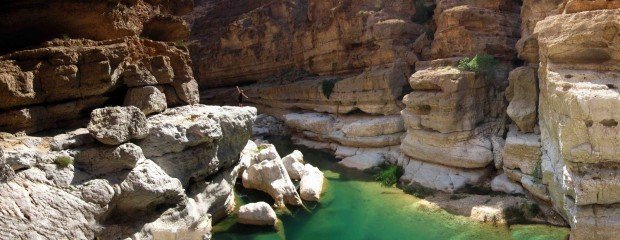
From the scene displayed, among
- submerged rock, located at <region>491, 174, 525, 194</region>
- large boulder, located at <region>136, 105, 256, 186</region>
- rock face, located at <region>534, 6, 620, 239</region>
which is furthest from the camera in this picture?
submerged rock, located at <region>491, 174, 525, 194</region>

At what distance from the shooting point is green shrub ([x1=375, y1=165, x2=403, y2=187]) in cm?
1499

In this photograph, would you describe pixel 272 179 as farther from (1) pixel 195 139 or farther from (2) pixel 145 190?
(2) pixel 145 190

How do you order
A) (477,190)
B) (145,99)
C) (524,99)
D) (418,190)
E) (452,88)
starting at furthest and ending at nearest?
(452,88)
(418,190)
(477,190)
(524,99)
(145,99)

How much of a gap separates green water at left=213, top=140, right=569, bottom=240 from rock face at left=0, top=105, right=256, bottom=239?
7.15ft

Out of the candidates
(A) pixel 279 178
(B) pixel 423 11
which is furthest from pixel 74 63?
(B) pixel 423 11

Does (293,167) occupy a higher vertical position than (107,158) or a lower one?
lower

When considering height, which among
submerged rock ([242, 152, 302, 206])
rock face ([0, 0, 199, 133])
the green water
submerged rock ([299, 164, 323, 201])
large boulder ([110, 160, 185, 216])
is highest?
rock face ([0, 0, 199, 133])

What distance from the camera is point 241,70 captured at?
3080 cm

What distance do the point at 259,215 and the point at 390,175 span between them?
6.13 meters

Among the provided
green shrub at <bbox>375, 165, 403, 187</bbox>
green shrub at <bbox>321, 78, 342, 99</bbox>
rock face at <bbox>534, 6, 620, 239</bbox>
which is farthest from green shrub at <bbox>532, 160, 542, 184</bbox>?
green shrub at <bbox>321, 78, 342, 99</bbox>

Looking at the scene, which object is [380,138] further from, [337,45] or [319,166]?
[337,45]

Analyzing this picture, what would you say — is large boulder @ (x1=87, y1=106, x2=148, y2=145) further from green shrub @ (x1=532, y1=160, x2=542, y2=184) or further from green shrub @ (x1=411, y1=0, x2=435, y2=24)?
green shrub @ (x1=411, y1=0, x2=435, y2=24)

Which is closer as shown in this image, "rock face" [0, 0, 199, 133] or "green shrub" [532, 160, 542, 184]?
"rock face" [0, 0, 199, 133]

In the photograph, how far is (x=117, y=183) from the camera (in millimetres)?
8148
